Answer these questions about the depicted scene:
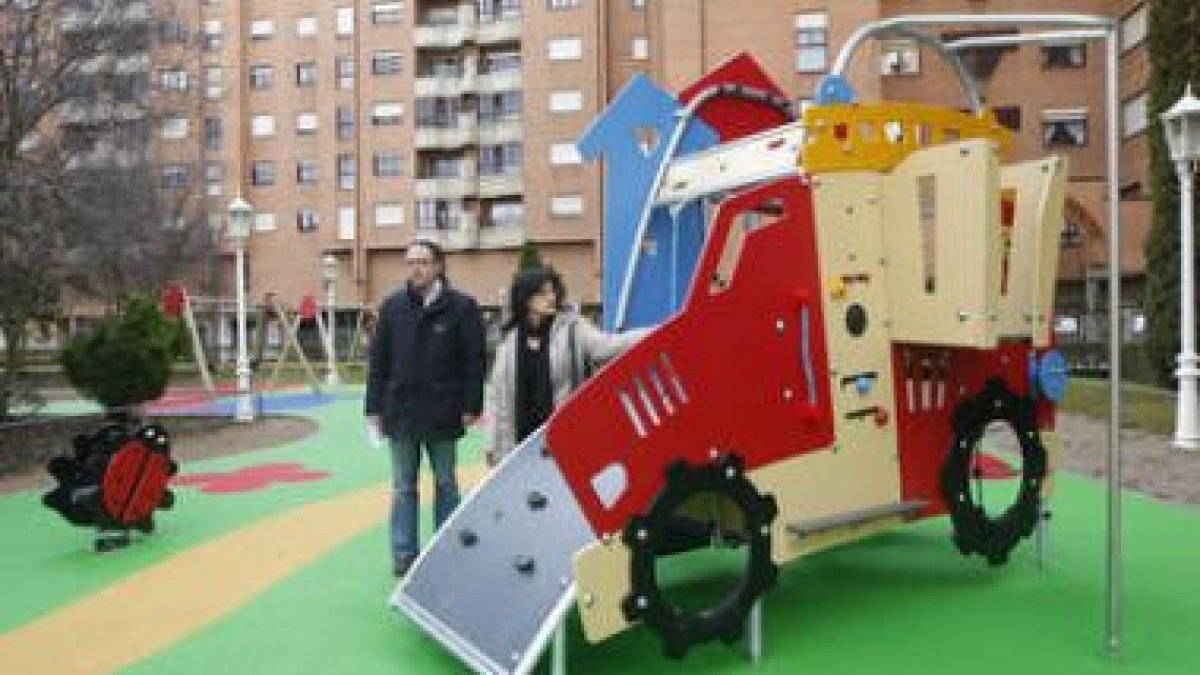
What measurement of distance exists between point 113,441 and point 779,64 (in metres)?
31.5

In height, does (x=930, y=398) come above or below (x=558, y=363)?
below

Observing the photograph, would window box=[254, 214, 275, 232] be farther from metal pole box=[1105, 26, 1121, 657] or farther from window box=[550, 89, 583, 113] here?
metal pole box=[1105, 26, 1121, 657]

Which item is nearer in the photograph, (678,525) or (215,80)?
(678,525)

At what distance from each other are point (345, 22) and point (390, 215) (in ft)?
29.3

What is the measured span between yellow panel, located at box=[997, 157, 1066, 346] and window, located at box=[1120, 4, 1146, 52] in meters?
28.8

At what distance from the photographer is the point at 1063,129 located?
118 feet

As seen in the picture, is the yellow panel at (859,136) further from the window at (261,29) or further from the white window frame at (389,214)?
the window at (261,29)

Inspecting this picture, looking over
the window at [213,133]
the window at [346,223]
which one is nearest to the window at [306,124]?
the window at [213,133]

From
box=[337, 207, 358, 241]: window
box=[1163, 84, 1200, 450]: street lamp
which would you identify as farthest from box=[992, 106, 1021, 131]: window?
box=[337, 207, 358, 241]: window

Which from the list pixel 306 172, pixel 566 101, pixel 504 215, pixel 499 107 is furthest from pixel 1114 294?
pixel 306 172

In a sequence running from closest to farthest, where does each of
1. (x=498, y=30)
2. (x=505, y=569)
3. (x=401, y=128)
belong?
(x=505, y=569), (x=498, y=30), (x=401, y=128)

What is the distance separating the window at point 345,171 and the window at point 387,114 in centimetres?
203

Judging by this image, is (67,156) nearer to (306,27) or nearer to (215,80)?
(306,27)

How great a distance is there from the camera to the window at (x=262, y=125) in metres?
51.3
